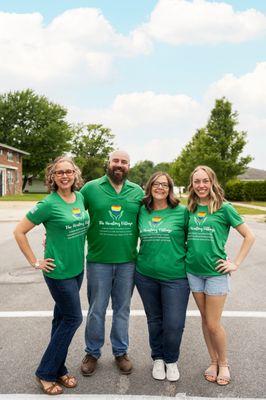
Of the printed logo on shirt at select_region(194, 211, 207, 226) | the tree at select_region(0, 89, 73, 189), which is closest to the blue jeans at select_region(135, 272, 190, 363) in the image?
the printed logo on shirt at select_region(194, 211, 207, 226)

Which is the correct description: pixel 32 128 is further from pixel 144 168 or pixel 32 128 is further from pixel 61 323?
pixel 144 168

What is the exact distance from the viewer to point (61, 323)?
3562mm

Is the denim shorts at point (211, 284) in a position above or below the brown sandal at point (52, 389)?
above

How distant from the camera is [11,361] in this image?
4094 mm

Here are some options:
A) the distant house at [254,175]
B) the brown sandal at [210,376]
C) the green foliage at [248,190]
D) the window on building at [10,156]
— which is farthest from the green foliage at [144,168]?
the brown sandal at [210,376]

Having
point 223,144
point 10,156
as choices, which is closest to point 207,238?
point 223,144

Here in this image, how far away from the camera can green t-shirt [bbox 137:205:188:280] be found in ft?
12.1

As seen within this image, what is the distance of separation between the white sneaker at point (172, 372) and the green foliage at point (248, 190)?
1568 inches

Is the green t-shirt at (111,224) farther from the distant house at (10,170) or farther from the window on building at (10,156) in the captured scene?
the window on building at (10,156)

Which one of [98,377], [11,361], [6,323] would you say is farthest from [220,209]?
[6,323]

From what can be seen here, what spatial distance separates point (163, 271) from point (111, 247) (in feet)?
1.82

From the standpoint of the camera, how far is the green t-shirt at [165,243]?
12.1 feet

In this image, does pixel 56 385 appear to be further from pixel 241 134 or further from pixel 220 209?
pixel 241 134

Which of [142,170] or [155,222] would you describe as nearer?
[155,222]
